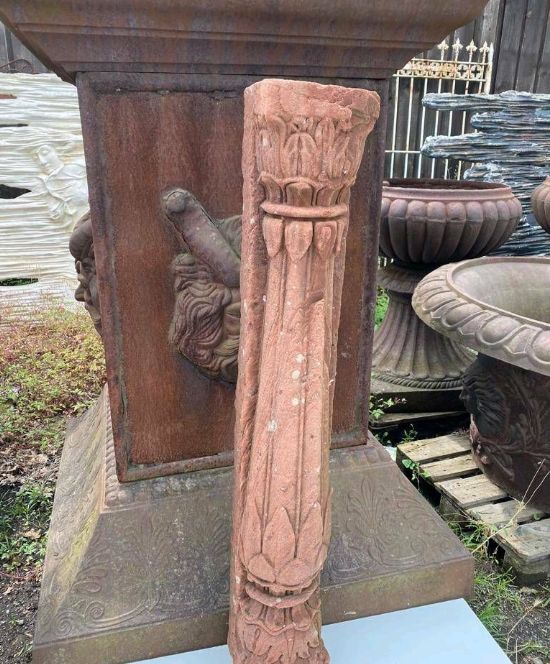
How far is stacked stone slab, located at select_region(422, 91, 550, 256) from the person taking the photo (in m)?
4.05

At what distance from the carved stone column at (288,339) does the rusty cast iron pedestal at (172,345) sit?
100 mm

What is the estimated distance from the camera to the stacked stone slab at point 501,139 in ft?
13.3

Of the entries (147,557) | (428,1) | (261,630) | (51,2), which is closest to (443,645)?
(261,630)

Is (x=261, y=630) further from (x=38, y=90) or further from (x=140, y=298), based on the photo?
(x=38, y=90)

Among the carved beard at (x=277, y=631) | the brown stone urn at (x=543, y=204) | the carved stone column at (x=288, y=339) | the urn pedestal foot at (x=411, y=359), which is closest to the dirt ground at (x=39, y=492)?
the urn pedestal foot at (x=411, y=359)

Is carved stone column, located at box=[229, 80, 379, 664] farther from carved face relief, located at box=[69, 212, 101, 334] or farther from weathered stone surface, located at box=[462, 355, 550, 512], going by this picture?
weathered stone surface, located at box=[462, 355, 550, 512]

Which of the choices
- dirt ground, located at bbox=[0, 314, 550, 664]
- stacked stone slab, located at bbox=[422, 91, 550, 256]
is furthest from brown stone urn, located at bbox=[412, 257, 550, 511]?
stacked stone slab, located at bbox=[422, 91, 550, 256]

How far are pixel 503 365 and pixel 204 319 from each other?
3.84 feet

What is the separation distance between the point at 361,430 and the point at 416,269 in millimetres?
1573

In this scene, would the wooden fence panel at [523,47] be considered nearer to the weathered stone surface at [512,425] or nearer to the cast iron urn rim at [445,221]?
the cast iron urn rim at [445,221]

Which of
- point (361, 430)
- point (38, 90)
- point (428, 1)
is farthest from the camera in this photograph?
point (38, 90)

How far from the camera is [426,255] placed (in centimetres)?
278

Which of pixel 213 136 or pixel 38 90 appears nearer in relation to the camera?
pixel 213 136

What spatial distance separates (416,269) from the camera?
9.56 ft
